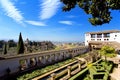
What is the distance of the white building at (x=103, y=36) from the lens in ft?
173

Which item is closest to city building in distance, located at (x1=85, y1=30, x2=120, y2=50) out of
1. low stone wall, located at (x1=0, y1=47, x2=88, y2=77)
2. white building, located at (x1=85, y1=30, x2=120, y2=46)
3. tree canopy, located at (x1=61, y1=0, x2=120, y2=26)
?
white building, located at (x1=85, y1=30, x2=120, y2=46)

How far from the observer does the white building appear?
52625mm

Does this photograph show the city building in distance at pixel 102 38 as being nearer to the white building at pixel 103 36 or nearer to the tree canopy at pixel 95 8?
the white building at pixel 103 36

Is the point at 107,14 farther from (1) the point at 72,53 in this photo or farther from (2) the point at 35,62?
(1) the point at 72,53

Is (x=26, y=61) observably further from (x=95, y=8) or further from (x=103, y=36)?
(x=103, y=36)

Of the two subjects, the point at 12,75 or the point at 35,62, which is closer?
the point at 12,75

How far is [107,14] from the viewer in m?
13.1

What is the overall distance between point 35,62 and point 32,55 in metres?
1.26

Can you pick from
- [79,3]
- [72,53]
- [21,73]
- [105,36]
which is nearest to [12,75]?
[21,73]

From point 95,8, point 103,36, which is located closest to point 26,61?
point 95,8

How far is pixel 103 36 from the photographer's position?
2286 inches

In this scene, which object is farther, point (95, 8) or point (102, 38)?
point (102, 38)

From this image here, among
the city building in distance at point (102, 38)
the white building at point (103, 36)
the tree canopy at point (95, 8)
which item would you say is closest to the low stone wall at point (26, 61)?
the tree canopy at point (95, 8)

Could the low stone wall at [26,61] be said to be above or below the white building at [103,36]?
below
